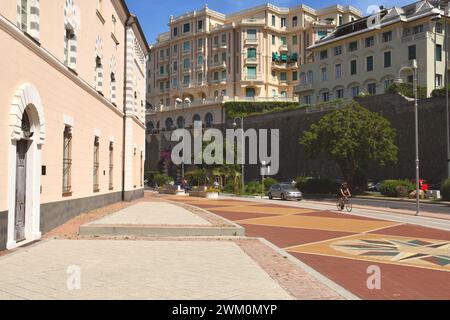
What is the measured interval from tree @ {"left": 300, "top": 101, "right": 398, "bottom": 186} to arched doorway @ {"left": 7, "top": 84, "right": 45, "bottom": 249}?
108ft

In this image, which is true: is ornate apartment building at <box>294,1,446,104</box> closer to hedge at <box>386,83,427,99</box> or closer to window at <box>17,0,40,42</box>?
hedge at <box>386,83,427,99</box>

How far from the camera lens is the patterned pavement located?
7.83 meters

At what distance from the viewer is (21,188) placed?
12453mm

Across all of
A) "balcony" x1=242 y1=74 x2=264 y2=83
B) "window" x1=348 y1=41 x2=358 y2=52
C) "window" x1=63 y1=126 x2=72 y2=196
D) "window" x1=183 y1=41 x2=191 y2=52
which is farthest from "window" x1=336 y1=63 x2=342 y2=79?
"window" x1=63 y1=126 x2=72 y2=196

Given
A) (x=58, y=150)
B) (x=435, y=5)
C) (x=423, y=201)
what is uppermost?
(x=435, y=5)

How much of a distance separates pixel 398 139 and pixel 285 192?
17.6m

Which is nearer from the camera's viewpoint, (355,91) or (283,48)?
(355,91)

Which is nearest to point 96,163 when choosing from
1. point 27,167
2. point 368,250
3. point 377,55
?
point 27,167

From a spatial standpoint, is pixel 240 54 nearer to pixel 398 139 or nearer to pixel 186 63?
pixel 186 63

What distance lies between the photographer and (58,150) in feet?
50.0

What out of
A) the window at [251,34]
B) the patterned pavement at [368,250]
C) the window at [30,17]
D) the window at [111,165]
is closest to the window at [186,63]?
the window at [251,34]

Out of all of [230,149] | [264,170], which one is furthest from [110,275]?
[230,149]
